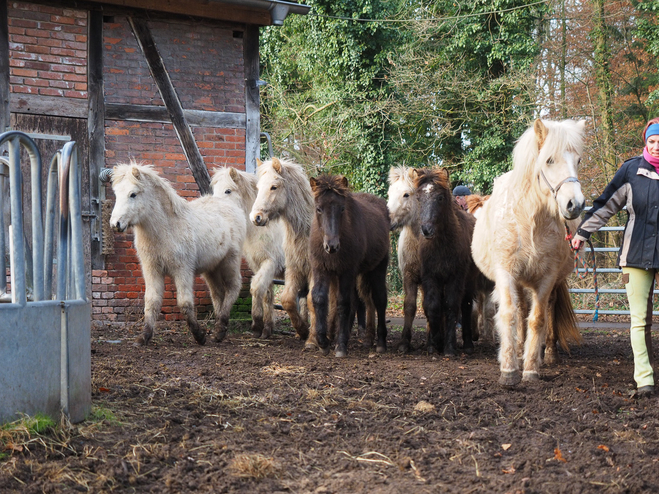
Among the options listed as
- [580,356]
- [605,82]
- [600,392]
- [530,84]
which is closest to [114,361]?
[600,392]

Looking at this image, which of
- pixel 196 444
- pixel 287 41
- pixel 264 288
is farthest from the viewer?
pixel 287 41

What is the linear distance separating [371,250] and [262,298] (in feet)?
6.23

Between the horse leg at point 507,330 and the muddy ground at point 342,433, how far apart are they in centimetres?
14

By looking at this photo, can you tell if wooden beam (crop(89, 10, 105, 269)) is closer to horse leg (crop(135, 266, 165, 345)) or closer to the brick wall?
the brick wall

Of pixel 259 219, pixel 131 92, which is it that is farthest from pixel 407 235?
pixel 131 92

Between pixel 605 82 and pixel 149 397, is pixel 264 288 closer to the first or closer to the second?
pixel 149 397

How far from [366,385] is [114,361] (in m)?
2.46

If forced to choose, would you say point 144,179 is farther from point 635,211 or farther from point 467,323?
point 635,211

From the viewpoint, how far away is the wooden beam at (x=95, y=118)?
9680 millimetres

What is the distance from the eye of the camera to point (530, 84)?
1647cm

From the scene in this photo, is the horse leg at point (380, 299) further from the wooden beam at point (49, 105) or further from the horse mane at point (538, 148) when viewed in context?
the wooden beam at point (49, 105)

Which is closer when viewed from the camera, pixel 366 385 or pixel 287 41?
pixel 366 385

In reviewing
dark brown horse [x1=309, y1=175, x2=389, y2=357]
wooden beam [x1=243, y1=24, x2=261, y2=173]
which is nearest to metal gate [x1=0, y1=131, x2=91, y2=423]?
dark brown horse [x1=309, y1=175, x2=389, y2=357]

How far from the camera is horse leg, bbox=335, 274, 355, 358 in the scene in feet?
23.5
